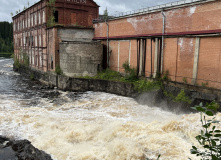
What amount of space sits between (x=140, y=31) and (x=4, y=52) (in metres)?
74.3

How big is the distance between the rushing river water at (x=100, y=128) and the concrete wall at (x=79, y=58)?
509 centimetres

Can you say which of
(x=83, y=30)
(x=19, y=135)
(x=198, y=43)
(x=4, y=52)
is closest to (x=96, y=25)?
(x=83, y=30)

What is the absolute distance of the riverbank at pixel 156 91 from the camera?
12672mm

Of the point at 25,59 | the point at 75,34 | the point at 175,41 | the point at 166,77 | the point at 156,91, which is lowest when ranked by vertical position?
the point at 156,91

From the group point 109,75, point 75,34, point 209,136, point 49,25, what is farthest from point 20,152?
point 49,25

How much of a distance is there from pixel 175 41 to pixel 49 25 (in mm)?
16729

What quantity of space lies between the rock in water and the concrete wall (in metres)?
12.6

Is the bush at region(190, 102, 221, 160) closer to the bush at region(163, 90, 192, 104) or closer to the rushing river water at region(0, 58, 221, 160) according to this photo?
the rushing river water at region(0, 58, 221, 160)

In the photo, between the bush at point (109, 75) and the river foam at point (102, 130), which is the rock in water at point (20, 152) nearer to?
the river foam at point (102, 130)

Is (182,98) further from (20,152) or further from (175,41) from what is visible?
(20,152)

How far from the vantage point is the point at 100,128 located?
1059 centimetres

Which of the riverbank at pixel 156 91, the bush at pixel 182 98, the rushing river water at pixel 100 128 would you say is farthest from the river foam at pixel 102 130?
the bush at pixel 182 98

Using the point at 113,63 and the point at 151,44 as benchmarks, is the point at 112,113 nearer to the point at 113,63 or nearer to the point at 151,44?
the point at 151,44

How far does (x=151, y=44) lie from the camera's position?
17266mm
